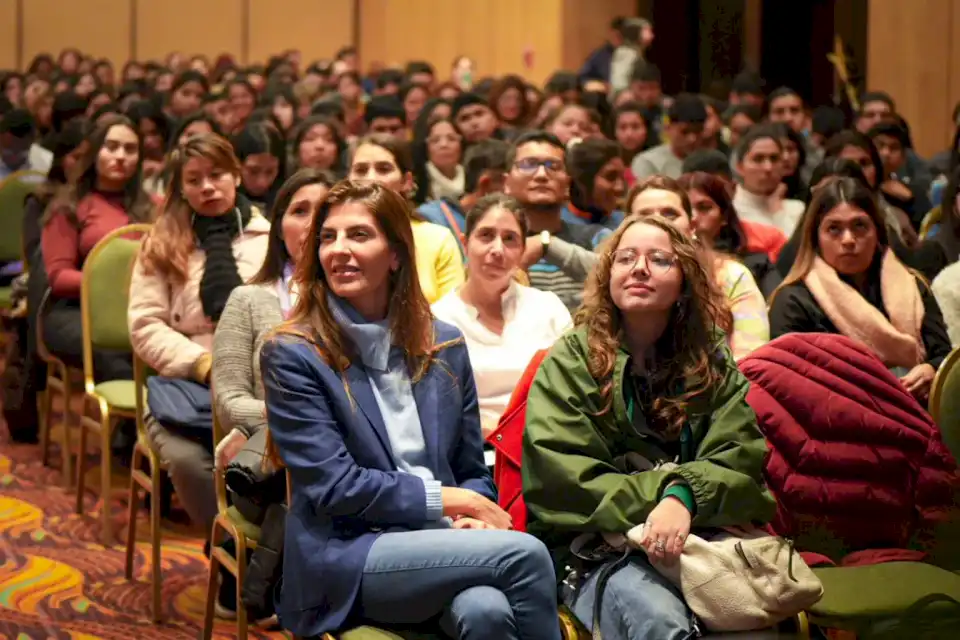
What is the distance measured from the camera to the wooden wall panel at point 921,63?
950 centimetres

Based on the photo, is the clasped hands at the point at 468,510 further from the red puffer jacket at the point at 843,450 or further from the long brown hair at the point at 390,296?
the red puffer jacket at the point at 843,450

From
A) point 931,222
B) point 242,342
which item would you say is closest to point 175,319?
point 242,342

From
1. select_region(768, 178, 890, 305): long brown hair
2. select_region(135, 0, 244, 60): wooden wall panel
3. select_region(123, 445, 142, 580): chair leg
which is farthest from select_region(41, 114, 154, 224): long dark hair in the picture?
select_region(135, 0, 244, 60): wooden wall panel

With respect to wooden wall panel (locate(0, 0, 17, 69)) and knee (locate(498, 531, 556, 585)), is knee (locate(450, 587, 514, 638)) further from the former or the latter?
wooden wall panel (locate(0, 0, 17, 69))

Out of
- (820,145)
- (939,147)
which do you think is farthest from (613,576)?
(939,147)

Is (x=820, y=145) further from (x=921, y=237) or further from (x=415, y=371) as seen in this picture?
(x=415, y=371)

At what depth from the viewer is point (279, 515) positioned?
279 centimetres

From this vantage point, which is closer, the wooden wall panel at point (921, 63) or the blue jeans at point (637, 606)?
the blue jeans at point (637, 606)

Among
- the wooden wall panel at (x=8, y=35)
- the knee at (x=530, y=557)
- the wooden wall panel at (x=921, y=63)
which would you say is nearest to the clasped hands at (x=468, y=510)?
the knee at (x=530, y=557)

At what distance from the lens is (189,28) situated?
53.3 feet

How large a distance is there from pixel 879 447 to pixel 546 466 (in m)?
0.85

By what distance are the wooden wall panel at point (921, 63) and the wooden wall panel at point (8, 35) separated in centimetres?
986

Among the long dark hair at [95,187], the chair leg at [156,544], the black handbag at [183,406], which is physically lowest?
the chair leg at [156,544]

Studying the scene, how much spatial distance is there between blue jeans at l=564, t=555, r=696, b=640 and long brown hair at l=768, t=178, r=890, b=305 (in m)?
1.46
